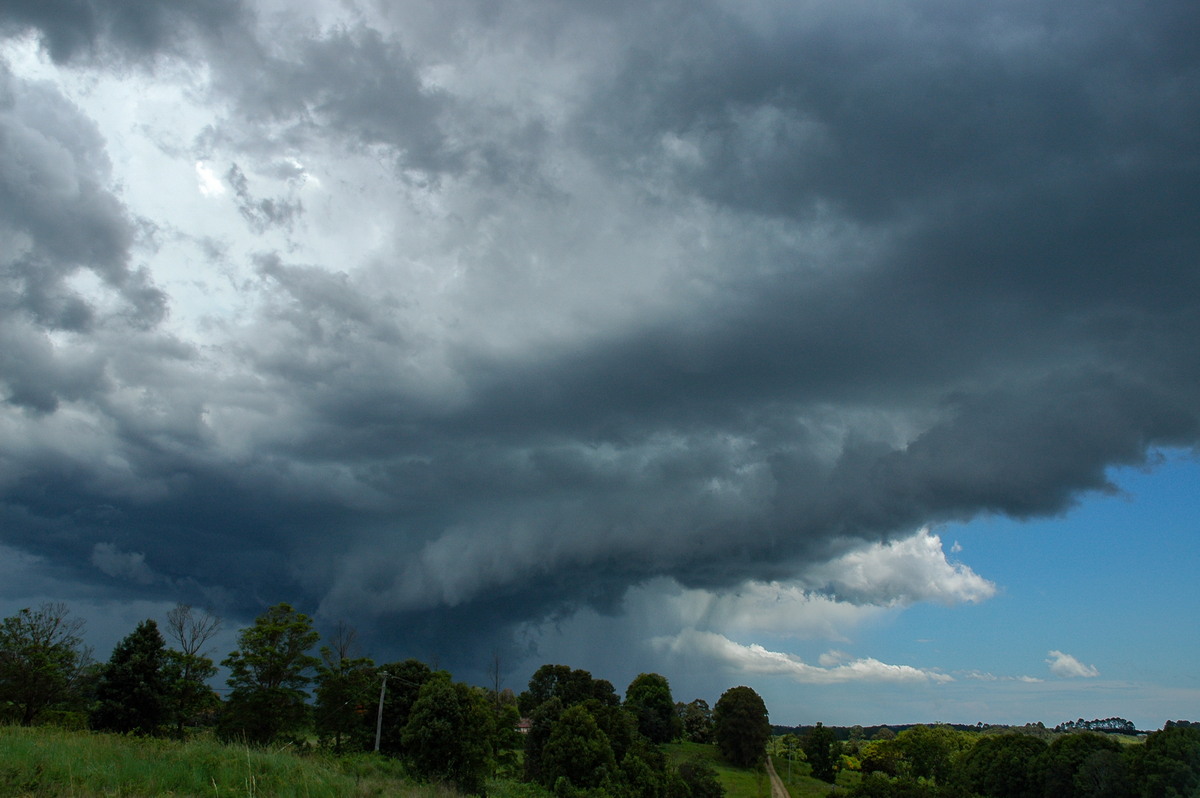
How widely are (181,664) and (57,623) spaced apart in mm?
10677

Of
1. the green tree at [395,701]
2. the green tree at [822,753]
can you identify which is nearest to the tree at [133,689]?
the green tree at [395,701]

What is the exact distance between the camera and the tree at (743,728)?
11850 centimetres

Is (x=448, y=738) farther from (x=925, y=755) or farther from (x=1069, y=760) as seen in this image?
(x=925, y=755)

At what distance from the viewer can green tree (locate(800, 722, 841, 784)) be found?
127062mm

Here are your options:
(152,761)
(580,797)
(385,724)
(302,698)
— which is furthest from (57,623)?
(152,761)

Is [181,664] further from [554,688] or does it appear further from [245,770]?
[554,688]

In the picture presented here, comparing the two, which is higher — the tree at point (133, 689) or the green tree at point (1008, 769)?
the tree at point (133, 689)

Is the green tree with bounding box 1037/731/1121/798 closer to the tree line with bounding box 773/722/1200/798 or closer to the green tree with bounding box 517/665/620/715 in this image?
the tree line with bounding box 773/722/1200/798

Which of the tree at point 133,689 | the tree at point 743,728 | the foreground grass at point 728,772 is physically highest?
the tree at point 133,689

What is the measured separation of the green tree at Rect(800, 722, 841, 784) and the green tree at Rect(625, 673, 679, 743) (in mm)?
25532

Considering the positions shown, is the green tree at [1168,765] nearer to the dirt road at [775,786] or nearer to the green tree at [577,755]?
the dirt road at [775,786]

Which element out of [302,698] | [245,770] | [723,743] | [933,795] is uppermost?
[245,770]

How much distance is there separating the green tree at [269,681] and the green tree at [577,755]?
2295 cm

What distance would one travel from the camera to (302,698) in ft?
203
